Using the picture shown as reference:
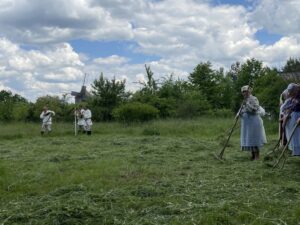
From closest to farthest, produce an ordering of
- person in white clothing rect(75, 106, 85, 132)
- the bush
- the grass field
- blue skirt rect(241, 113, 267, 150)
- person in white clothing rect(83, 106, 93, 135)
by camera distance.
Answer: the grass field < blue skirt rect(241, 113, 267, 150) < person in white clothing rect(83, 106, 93, 135) < person in white clothing rect(75, 106, 85, 132) < the bush

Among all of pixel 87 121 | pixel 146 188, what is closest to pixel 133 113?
pixel 87 121

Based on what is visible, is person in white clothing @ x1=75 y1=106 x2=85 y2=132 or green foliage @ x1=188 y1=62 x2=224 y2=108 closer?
person in white clothing @ x1=75 y1=106 x2=85 y2=132

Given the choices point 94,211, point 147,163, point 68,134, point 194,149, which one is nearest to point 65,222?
point 94,211

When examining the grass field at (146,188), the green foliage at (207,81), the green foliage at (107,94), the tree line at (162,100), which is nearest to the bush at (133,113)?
the tree line at (162,100)

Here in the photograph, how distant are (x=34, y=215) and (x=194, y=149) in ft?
26.7

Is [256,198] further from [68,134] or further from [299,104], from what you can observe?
[68,134]

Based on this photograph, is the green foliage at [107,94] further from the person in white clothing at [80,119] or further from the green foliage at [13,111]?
the person in white clothing at [80,119]

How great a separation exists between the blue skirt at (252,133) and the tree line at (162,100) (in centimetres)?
1401

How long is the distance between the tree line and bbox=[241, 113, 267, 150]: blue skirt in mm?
14009

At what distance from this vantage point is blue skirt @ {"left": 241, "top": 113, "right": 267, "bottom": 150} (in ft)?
35.3

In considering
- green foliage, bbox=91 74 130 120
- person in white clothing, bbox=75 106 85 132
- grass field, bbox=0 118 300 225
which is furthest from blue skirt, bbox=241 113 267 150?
green foliage, bbox=91 74 130 120

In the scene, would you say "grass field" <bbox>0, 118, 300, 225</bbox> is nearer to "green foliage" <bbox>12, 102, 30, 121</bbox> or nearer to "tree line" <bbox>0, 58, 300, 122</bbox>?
"tree line" <bbox>0, 58, 300, 122</bbox>

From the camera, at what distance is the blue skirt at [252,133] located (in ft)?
35.3

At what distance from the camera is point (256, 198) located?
20.4 feet
